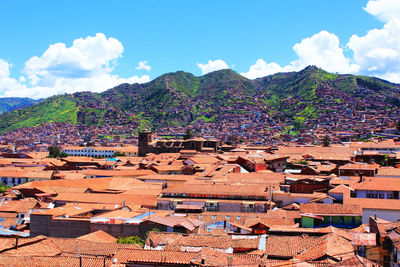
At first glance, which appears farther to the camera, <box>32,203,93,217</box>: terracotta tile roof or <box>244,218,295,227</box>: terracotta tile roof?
<box>32,203,93,217</box>: terracotta tile roof

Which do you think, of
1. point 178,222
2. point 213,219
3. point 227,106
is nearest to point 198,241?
point 178,222

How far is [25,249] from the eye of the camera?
750 inches

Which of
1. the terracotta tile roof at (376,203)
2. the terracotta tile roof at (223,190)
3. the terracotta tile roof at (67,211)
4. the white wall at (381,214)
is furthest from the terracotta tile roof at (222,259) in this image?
the terracotta tile roof at (223,190)

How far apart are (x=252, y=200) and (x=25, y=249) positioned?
52.7 ft

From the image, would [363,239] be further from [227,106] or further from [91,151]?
[227,106]

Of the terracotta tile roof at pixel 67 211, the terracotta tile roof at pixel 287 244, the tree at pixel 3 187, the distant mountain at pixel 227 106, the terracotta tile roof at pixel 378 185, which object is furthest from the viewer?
the distant mountain at pixel 227 106

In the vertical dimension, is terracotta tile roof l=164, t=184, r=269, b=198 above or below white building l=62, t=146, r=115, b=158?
above

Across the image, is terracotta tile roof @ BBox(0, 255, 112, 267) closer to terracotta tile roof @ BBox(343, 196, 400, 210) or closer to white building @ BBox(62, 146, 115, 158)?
terracotta tile roof @ BBox(343, 196, 400, 210)

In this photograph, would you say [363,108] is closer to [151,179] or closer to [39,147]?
[39,147]

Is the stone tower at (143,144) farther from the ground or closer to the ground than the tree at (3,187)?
farther from the ground

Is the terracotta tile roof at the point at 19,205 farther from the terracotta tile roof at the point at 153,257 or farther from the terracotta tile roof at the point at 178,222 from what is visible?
the terracotta tile roof at the point at 153,257

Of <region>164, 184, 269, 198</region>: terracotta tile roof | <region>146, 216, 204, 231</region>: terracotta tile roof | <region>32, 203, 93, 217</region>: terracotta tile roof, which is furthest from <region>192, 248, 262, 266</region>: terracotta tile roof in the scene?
<region>164, 184, 269, 198</region>: terracotta tile roof

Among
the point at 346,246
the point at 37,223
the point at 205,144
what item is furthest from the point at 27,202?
the point at 205,144

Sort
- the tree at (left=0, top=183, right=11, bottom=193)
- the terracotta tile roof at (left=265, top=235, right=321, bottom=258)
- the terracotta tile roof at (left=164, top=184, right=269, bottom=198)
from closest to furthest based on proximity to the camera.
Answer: the terracotta tile roof at (left=265, top=235, right=321, bottom=258) → the terracotta tile roof at (left=164, top=184, right=269, bottom=198) → the tree at (left=0, top=183, right=11, bottom=193)
